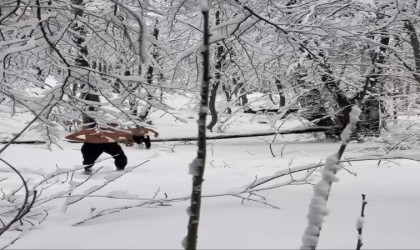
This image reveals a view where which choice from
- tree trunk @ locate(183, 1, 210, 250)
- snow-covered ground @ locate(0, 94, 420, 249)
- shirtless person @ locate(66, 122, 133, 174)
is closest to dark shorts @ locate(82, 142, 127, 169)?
shirtless person @ locate(66, 122, 133, 174)

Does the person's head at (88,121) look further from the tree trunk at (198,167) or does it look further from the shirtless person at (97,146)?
the shirtless person at (97,146)

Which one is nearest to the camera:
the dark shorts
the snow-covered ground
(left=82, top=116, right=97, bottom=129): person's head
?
the snow-covered ground

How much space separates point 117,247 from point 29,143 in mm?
10993

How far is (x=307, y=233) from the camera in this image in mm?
951

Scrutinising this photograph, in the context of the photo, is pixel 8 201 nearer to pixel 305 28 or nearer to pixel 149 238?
pixel 149 238

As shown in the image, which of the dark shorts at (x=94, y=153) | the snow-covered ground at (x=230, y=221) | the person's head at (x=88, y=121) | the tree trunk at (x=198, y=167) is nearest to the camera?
the tree trunk at (x=198, y=167)

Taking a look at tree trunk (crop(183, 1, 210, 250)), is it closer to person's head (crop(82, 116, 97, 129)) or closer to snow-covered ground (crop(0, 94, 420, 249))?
snow-covered ground (crop(0, 94, 420, 249))

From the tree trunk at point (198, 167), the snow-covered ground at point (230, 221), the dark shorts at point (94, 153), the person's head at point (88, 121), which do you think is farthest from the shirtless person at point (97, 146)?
the tree trunk at point (198, 167)

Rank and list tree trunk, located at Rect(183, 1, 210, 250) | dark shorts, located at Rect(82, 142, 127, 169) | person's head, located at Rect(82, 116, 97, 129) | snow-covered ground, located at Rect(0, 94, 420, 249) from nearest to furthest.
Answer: tree trunk, located at Rect(183, 1, 210, 250) → snow-covered ground, located at Rect(0, 94, 420, 249) → person's head, located at Rect(82, 116, 97, 129) → dark shorts, located at Rect(82, 142, 127, 169)

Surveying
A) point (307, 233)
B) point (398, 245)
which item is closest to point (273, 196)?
point (398, 245)

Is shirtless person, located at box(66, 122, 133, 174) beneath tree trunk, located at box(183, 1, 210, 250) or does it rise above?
beneath

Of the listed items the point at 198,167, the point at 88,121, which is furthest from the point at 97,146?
the point at 198,167

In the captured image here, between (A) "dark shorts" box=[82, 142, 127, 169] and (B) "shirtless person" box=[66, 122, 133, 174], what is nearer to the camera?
(B) "shirtless person" box=[66, 122, 133, 174]

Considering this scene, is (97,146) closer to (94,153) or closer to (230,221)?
(94,153)
